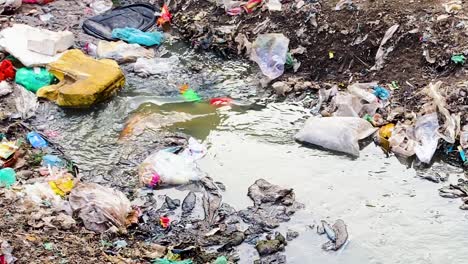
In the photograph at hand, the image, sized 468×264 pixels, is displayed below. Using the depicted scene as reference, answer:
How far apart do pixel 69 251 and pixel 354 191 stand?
205 cm

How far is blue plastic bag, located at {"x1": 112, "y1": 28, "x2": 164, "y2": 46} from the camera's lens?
21.9 feet

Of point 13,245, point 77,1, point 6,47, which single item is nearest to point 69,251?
point 13,245

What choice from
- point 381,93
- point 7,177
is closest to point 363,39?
point 381,93

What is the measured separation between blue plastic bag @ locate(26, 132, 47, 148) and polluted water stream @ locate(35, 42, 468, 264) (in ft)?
0.61

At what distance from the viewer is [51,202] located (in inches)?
163

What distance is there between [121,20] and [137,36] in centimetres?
49

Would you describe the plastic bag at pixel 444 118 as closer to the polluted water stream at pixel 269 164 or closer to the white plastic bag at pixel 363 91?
the polluted water stream at pixel 269 164

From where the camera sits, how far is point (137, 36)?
6.70 m

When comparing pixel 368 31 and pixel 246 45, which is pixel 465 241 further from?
pixel 246 45

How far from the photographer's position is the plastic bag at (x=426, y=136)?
→ 4766 mm

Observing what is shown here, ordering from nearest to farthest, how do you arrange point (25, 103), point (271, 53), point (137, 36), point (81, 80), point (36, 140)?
point (36, 140), point (25, 103), point (81, 80), point (271, 53), point (137, 36)

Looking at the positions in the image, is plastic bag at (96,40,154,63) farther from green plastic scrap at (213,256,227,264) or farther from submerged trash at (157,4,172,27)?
green plastic scrap at (213,256,227,264)

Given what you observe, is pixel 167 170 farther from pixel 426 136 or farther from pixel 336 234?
pixel 426 136

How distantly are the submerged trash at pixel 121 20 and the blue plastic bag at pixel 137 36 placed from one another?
10cm
